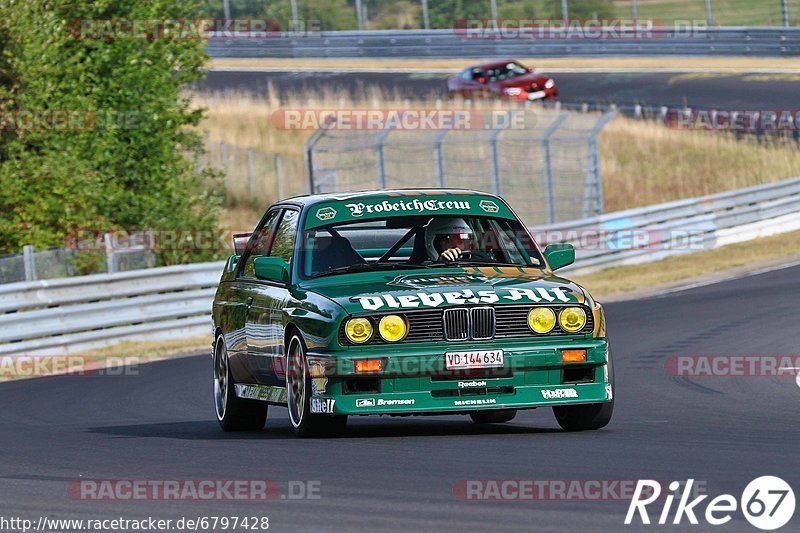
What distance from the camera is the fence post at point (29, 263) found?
21134mm

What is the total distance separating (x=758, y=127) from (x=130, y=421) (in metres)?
31.4

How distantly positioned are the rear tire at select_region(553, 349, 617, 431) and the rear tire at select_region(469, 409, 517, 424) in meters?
1.18

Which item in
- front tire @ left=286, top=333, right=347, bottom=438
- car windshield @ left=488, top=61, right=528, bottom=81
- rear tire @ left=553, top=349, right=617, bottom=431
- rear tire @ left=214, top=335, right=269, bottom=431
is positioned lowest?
rear tire @ left=214, top=335, right=269, bottom=431

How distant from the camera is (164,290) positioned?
74.1ft

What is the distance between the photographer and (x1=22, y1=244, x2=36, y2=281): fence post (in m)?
21.1

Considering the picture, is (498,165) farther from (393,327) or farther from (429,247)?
(393,327)

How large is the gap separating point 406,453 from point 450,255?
206 centimetres

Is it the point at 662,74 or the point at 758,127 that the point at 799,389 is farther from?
the point at 662,74

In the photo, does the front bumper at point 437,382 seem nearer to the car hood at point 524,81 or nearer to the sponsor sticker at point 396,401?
the sponsor sticker at point 396,401
